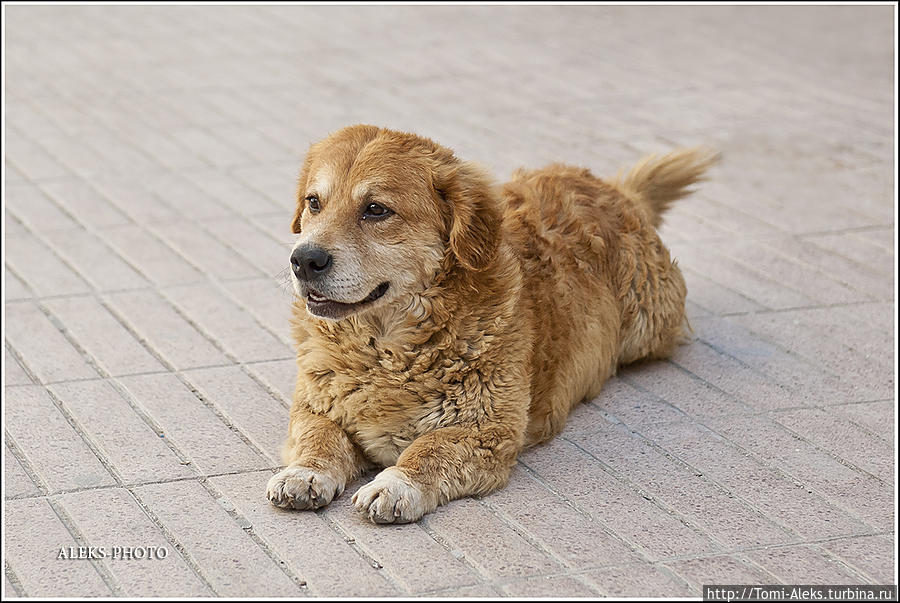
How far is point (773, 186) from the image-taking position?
8.36 metres

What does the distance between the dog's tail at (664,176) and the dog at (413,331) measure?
4.19ft

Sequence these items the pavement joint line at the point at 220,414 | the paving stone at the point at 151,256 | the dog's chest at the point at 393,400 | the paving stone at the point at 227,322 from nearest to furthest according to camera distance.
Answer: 1. the dog's chest at the point at 393,400
2. the pavement joint line at the point at 220,414
3. the paving stone at the point at 227,322
4. the paving stone at the point at 151,256

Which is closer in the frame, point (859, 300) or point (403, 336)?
point (403, 336)

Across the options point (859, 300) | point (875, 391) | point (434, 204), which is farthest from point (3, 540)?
point (859, 300)

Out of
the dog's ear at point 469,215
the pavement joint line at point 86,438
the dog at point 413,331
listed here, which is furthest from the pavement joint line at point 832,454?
the pavement joint line at point 86,438

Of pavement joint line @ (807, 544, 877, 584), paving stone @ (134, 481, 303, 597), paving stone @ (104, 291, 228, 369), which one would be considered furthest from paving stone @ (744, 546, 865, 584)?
paving stone @ (104, 291, 228, 369)

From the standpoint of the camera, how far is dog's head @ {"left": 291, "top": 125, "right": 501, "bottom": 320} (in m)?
4.14

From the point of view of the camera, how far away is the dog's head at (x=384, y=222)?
414 cm

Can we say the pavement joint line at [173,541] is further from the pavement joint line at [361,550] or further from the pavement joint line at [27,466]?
the pavement joint line at [361,550]

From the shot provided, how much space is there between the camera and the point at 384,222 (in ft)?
13.9

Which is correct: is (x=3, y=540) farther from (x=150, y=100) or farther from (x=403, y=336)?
(x=150, y=100)

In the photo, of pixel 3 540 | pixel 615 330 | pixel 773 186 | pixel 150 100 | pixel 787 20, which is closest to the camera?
pixel 3 540

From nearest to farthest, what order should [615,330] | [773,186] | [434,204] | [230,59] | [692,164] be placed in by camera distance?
[434,204], [615,330], [692,164], [773,186], [230,59]

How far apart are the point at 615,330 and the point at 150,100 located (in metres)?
6.23
